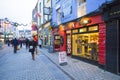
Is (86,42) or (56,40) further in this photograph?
(56,40)

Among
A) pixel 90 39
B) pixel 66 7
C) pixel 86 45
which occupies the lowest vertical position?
pixel 86 45

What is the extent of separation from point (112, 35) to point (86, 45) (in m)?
5.09

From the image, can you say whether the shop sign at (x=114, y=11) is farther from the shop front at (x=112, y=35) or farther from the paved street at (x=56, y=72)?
the paved street at (x=56, y=72)

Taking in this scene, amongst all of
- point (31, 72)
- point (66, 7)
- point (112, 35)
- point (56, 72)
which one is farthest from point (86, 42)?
point (66, 7)

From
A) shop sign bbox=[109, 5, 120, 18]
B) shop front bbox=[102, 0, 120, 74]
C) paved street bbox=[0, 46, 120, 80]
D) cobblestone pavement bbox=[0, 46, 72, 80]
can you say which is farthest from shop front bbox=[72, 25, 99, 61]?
shop sign bbox=[109, 5, 120, 18]

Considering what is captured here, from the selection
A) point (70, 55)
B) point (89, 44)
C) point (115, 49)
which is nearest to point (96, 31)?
point (89, 44)

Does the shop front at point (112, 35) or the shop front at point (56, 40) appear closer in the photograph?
the shop front at point (112, 35)

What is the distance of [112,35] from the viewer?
36.9ft

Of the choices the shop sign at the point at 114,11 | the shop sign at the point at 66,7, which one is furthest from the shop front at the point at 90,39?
the shop sign at the point at 66,7

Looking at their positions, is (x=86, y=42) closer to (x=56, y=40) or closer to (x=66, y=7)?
(x=66, y=7)

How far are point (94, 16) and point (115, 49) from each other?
3360 mm

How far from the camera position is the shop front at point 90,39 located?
41.9 ft

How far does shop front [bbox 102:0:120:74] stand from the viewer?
10758 mm

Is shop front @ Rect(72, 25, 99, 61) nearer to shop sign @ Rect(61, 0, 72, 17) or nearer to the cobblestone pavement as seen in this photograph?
shop sign @ Rect(61, 0, 72, 17)
